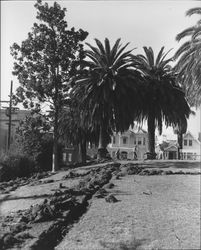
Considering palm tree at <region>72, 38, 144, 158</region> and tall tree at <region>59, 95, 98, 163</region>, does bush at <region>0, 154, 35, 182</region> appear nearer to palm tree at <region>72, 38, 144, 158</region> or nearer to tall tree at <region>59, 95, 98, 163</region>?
palm tree at <region>72, 38, 144, 158</region>

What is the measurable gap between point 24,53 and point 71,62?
280 cm

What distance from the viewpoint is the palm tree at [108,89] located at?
28.4m

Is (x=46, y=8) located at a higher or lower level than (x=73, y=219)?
higher

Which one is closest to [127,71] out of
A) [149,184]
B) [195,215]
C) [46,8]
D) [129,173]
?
[46,8]

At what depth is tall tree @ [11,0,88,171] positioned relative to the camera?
2783 centimetres

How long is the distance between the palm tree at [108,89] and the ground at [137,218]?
13.4m

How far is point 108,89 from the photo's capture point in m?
28.1

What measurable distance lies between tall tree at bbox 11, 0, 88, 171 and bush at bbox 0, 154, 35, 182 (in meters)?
2.03

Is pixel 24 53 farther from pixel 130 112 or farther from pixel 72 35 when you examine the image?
pixel 130 112

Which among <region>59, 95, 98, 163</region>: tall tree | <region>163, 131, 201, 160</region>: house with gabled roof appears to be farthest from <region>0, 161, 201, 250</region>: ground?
<region>163, 131, 201, 160</region>: house with gabled roof

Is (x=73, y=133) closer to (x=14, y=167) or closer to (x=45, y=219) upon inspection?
(x=14, y=167)

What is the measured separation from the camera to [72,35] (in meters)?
28.3

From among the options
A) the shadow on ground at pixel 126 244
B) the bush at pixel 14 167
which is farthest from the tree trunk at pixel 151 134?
the shadow on ground at pixel 126 244

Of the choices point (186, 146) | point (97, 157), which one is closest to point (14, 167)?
point (97, 157)
